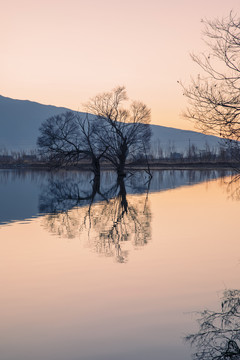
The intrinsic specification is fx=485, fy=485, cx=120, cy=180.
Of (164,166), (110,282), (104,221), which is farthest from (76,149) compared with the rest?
(110,282)

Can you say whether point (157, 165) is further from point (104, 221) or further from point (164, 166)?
point (104, 221)

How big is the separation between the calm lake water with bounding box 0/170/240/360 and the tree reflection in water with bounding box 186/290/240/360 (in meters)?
0.12

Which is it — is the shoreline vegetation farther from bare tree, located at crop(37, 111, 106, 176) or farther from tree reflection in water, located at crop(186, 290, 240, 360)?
tree reflection in water, located at crop(186, 290, 240, 360)

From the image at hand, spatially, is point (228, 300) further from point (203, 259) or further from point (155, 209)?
point (155, 209)

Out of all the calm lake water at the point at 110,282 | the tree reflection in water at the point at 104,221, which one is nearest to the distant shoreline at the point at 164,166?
the tree reflection in water at the point at 104,221

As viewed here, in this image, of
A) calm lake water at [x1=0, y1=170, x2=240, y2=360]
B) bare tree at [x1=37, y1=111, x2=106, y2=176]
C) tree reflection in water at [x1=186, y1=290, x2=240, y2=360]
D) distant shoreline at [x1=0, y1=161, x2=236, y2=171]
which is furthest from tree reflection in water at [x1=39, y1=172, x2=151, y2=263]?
distant shoreline at [x1=0, y1=161, x2=236, y2=171]

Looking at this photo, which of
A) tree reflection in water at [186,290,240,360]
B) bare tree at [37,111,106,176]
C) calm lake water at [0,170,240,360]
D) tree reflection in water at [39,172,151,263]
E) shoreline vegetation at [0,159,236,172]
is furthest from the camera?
shoreline vegetation at [0,159,236,172]

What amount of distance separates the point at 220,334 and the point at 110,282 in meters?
2.52

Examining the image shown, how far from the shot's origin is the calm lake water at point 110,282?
5.64 meters

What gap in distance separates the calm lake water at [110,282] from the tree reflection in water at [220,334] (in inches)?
4.7

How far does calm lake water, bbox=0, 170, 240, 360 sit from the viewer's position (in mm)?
5641

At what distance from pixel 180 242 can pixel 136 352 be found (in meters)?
6.63

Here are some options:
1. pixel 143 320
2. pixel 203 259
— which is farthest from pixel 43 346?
pixel 203 259

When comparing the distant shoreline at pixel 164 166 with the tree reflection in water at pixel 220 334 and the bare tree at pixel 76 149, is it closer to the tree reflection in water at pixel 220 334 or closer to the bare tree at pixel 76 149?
the bare tree at pixel 76 149
